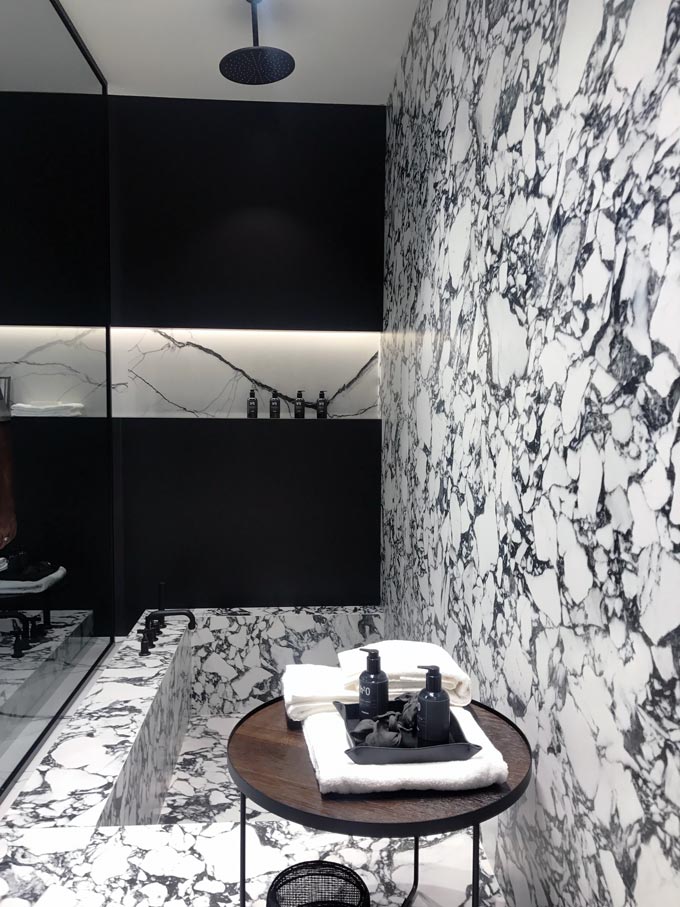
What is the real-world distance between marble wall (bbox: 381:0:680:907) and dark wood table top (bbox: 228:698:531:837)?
0.45 feet

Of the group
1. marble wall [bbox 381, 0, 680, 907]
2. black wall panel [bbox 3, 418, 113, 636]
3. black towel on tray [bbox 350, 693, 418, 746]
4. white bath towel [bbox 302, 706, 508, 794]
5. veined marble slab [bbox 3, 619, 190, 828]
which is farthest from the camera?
black wall panel [bbox 3, 418, 113, 636]

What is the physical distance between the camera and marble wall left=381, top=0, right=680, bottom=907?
0.96 meters

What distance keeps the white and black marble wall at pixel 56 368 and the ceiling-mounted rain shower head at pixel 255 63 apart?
1.06 meters

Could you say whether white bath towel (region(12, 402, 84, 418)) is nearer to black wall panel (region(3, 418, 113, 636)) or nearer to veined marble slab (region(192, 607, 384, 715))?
black wall panel (region(3, 418, 113, 636))

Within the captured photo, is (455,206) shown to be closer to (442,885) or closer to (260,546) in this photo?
(442,885)

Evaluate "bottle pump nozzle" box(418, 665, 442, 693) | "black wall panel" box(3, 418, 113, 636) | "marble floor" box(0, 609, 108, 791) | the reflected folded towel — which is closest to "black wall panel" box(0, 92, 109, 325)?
the reflected folded towel

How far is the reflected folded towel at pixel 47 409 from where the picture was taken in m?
2.08

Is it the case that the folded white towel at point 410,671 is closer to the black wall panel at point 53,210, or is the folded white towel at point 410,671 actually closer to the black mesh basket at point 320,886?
the black mesh basket at point 320,886

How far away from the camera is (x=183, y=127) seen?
331 cm

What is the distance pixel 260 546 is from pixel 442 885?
2.02 meters

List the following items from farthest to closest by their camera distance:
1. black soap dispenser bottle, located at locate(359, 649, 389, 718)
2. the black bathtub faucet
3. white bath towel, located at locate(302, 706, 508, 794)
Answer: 1. the black bathtub faucet
2. black soap dispenser bottle, located at locate(359, 649, 389, 718)
3. white bath towel, located at locate(302, 706, 508, 794)

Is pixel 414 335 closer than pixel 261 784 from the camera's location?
No

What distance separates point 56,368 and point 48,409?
6.6 inches

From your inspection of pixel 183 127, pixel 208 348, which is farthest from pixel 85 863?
pixel 183 127
